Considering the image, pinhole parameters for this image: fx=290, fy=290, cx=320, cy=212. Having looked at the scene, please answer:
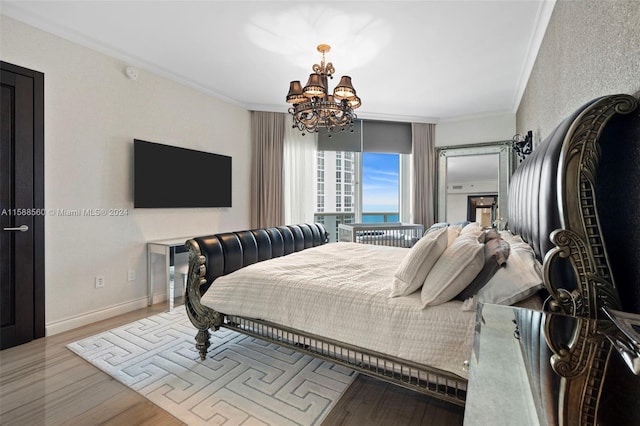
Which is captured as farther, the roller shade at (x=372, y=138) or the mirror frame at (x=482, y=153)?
the roller shade at (x=372, y=138)

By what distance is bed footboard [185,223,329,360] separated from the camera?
6.71 ft

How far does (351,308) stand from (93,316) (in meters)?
2.74

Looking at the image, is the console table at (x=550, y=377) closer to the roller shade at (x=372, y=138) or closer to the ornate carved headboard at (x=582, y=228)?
the ornate carved headboard at (x=582, y=228)

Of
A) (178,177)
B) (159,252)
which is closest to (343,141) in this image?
(178,177)

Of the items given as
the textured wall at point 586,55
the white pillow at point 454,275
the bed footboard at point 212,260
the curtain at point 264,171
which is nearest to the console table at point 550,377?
the white pillow at point 454,275

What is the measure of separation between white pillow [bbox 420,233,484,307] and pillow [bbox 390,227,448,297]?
81mm

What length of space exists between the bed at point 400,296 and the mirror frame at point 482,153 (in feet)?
9.05

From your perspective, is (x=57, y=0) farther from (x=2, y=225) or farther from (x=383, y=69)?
(x=383, y=69)

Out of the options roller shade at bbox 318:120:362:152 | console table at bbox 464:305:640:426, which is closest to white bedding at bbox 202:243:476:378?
console table at bbox 464:305:640:426

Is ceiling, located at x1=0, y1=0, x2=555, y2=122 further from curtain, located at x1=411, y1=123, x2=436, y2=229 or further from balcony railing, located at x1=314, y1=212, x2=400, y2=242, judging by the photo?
balcony railing, located at x1=314, y1=212, x2=400, y2=242

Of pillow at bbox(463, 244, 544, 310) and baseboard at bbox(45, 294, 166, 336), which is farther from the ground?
pillow at bbox(463, 244, 544, 310)

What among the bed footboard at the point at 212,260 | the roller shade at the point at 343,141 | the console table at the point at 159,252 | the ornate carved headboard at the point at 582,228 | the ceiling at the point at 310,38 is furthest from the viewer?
the roller shade at the point at 343,141

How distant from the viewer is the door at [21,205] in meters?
2.30

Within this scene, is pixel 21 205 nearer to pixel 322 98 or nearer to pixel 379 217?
pixel 322 98
